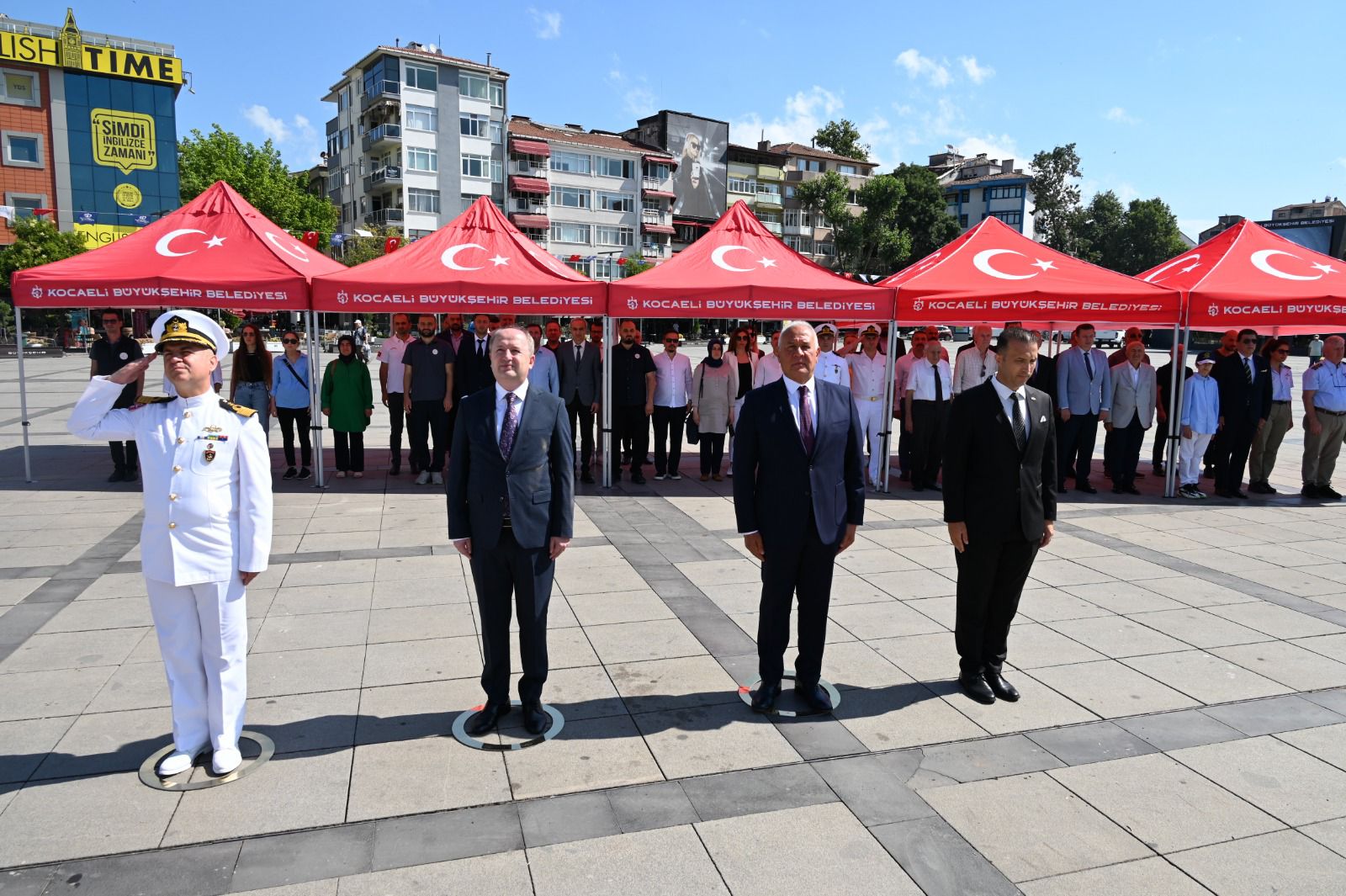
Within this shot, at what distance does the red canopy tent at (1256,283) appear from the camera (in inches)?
401

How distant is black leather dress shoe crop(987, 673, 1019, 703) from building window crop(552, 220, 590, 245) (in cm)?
6299

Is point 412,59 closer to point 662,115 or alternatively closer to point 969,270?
point 662,115

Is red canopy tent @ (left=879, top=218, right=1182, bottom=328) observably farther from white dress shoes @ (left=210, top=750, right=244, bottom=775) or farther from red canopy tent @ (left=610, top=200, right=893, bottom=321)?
white dress shoes @ (left=210, top=750, right=244, bottom=775)

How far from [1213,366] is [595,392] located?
800 centimetres

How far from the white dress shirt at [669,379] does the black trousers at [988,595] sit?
6668mm

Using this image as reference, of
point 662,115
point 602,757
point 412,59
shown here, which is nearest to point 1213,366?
point 602,757

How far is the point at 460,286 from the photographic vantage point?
1009 centimetres

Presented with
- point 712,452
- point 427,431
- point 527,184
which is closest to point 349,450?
point 427,431

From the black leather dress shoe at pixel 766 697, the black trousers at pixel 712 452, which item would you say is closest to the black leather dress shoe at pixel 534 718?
the black leather dress shoe at pixel 766 697

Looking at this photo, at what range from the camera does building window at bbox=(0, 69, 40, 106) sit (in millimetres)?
47250

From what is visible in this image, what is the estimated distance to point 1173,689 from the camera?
4762mm

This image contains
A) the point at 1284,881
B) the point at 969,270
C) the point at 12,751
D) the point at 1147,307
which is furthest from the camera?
the point at 969,270

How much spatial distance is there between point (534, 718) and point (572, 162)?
64.9 metres

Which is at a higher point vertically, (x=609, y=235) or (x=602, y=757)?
(x=609, y=235)
